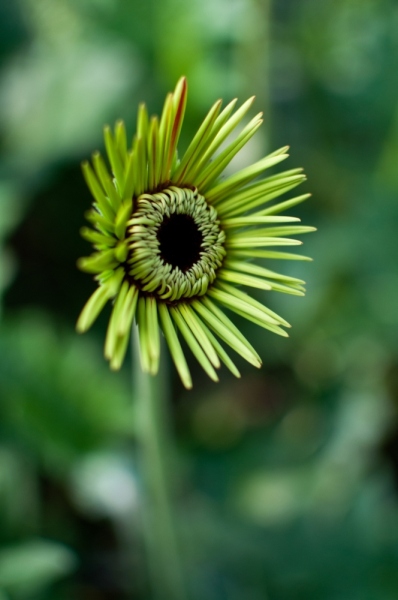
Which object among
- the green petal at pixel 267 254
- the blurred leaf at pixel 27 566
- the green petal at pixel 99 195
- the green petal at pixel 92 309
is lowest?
the blurred leaf at pixel 27 566

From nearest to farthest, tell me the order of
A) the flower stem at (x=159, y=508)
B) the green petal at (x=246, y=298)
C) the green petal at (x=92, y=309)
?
the green petal at (x=92, y=309) < the green petal at (x=246, y=298) < the flower stem at (x=159, y=508)

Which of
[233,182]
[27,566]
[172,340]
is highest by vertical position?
[233,182]

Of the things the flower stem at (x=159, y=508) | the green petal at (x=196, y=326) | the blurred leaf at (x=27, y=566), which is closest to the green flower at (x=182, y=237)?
the green petal at (x=196, y=326)

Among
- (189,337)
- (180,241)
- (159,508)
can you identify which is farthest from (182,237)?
(159,508)

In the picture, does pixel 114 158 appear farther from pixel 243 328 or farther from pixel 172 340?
pixel 243 328

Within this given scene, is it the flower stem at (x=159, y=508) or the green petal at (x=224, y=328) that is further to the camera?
the flower stem at (x=159, y=508)

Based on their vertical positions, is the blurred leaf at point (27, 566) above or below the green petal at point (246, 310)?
below

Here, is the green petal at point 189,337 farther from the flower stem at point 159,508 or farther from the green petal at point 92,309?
the flower stem at point 159,508

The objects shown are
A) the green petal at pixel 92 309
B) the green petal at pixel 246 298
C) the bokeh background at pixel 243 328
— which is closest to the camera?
the green petal at pixel 92 309
